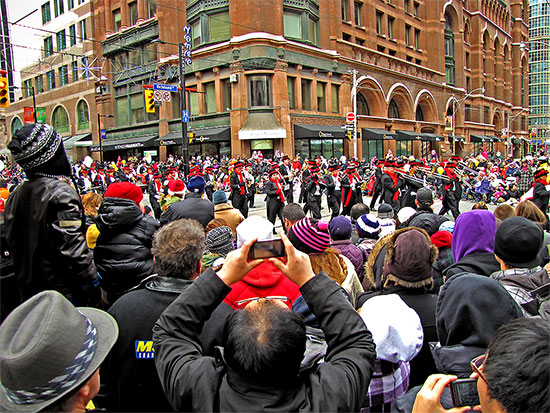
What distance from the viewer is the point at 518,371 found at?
4.15ft

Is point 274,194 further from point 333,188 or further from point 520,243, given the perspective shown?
point 520,243

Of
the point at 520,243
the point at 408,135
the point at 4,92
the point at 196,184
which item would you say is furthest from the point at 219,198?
the point at 408,135

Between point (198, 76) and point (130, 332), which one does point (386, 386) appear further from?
point (198, 76)

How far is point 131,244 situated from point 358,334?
2356 mm

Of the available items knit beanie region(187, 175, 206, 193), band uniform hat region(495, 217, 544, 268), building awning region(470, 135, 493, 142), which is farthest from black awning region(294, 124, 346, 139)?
building awning region(470, 135, 493, 142)

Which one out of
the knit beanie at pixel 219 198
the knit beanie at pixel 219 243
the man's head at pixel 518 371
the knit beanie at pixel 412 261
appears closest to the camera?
the man's head at pixel 518 371

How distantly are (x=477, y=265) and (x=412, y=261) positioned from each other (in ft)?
2.32

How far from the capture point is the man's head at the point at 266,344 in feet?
4.75

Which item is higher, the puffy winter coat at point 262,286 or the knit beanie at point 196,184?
the knit beanie at point 196,184

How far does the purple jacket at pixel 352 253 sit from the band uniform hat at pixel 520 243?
1.63m

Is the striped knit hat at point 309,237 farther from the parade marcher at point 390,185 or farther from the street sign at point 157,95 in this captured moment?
the street sign at point 157,95

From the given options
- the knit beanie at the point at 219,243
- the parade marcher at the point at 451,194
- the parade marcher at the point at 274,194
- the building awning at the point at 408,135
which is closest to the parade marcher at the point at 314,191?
the parade marcher at the point at 274,194

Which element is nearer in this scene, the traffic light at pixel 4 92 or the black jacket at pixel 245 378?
the black jacket at pixel 245 378

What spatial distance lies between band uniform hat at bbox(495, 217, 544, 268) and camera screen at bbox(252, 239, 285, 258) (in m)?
1.84
